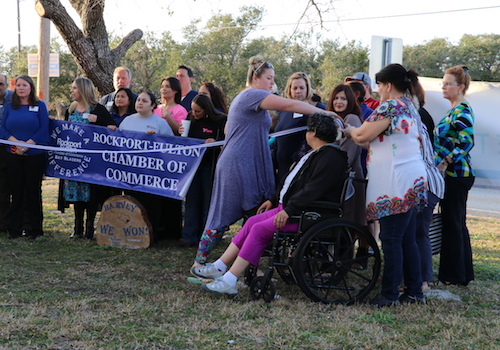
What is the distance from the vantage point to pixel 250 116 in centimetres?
517

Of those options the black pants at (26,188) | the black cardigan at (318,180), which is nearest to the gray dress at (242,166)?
the black cardigan at (318,180)

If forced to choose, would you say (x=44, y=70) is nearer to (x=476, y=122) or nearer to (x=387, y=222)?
(x=476, y=122)

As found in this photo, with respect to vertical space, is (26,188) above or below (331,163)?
below

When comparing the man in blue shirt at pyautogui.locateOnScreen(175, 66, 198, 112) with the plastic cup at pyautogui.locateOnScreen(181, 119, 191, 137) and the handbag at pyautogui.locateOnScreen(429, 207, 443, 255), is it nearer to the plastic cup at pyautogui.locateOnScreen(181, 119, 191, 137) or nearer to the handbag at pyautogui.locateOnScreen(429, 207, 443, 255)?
the plastic cup at pyautogui.locateOnScreen(181, 119, 191, 137)

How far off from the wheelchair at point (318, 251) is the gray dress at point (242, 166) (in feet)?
1.98

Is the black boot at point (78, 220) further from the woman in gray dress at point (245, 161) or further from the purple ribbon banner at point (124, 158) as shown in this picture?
the woman in gray dress at point (245, 161)

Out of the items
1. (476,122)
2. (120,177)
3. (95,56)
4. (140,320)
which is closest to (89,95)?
(120,177)

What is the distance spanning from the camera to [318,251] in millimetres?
4840

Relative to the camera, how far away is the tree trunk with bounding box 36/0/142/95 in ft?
32.0

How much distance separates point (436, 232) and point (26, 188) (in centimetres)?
491

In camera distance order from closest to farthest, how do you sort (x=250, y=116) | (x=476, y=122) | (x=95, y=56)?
(x=250, y=116), (x=476, y=122), (x=95, y=56)

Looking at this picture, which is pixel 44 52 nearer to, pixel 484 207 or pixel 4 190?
pixel 4 190

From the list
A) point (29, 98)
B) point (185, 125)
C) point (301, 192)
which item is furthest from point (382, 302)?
point (29, 98)

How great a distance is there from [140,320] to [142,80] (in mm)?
45270
